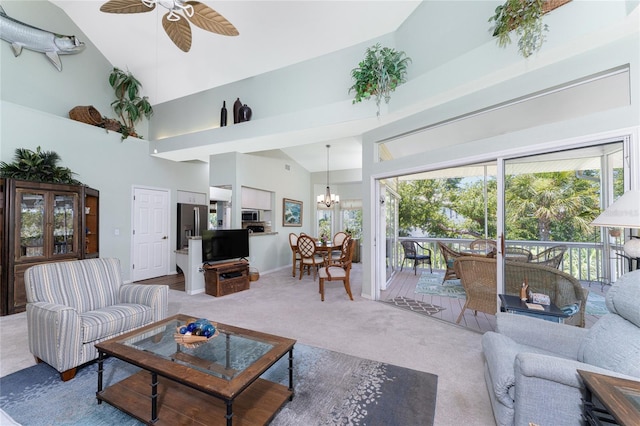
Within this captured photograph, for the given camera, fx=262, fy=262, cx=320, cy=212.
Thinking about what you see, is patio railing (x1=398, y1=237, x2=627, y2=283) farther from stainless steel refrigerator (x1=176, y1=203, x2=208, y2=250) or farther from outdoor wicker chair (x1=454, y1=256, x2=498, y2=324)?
stainless steel refrigerator (x1=176, y1=203, x2=208, y2=250)

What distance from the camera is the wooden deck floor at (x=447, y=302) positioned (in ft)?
10.2

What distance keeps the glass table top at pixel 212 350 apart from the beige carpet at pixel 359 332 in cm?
101

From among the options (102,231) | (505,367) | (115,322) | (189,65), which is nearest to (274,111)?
(189,65)

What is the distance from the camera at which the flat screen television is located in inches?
175

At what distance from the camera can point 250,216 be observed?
6230mm

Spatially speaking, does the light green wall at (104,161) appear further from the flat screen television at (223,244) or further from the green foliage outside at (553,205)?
the green foliage outside at (553,205)

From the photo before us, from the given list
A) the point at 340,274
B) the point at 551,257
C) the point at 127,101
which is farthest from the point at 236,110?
the point at 551,257

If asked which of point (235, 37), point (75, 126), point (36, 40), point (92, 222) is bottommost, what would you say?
point (92, 222)

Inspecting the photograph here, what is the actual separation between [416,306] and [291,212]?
175 inches

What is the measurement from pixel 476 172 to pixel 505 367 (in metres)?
5.40

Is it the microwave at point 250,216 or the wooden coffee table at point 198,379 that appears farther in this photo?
the microwave at point 250,216

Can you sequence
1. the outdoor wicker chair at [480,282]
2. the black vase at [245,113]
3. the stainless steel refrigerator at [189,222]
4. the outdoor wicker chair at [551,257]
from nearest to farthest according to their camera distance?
the outdoor wicker chair at [551,257] → the outdoor wicker chair at [480,282] → the black vase at [245,113] → the stainless steel refrigerator at [189,222]

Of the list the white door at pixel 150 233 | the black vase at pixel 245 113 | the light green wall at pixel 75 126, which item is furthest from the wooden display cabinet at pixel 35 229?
the black vase at pixel 245 113

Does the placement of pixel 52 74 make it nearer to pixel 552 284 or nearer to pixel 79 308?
pixel 79 308
